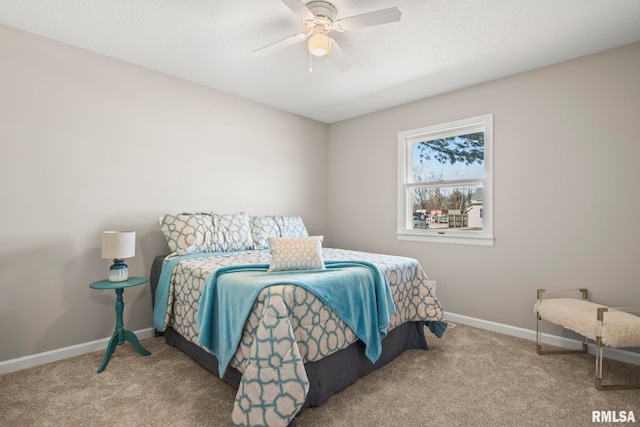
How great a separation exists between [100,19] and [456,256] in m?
3.78

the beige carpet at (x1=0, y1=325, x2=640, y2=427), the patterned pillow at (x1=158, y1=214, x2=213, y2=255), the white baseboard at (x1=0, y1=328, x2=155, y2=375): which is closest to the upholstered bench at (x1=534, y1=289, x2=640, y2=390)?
the beige carpet at (x1=0, y1=325, x2=640, y2=427)

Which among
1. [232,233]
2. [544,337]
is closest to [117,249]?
[232,233]

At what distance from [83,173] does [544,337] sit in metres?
4.27

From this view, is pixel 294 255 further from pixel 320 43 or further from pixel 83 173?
pixel 83 173

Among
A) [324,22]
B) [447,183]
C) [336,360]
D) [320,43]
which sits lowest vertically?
[336,360]

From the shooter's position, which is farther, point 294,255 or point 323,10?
point 294,255

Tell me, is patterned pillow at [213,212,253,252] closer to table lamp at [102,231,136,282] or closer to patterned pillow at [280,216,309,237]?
patterned pillow at [280,216,309,237]

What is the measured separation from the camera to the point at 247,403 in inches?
62.0

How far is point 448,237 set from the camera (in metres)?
3.55

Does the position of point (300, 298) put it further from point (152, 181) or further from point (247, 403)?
point (152, 181)

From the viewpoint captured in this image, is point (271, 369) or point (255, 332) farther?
point (255, 332)

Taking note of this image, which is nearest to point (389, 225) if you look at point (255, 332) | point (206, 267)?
point (206, 267)

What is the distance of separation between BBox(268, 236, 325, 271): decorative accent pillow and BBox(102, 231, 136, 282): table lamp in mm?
1126

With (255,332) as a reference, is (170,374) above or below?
below
